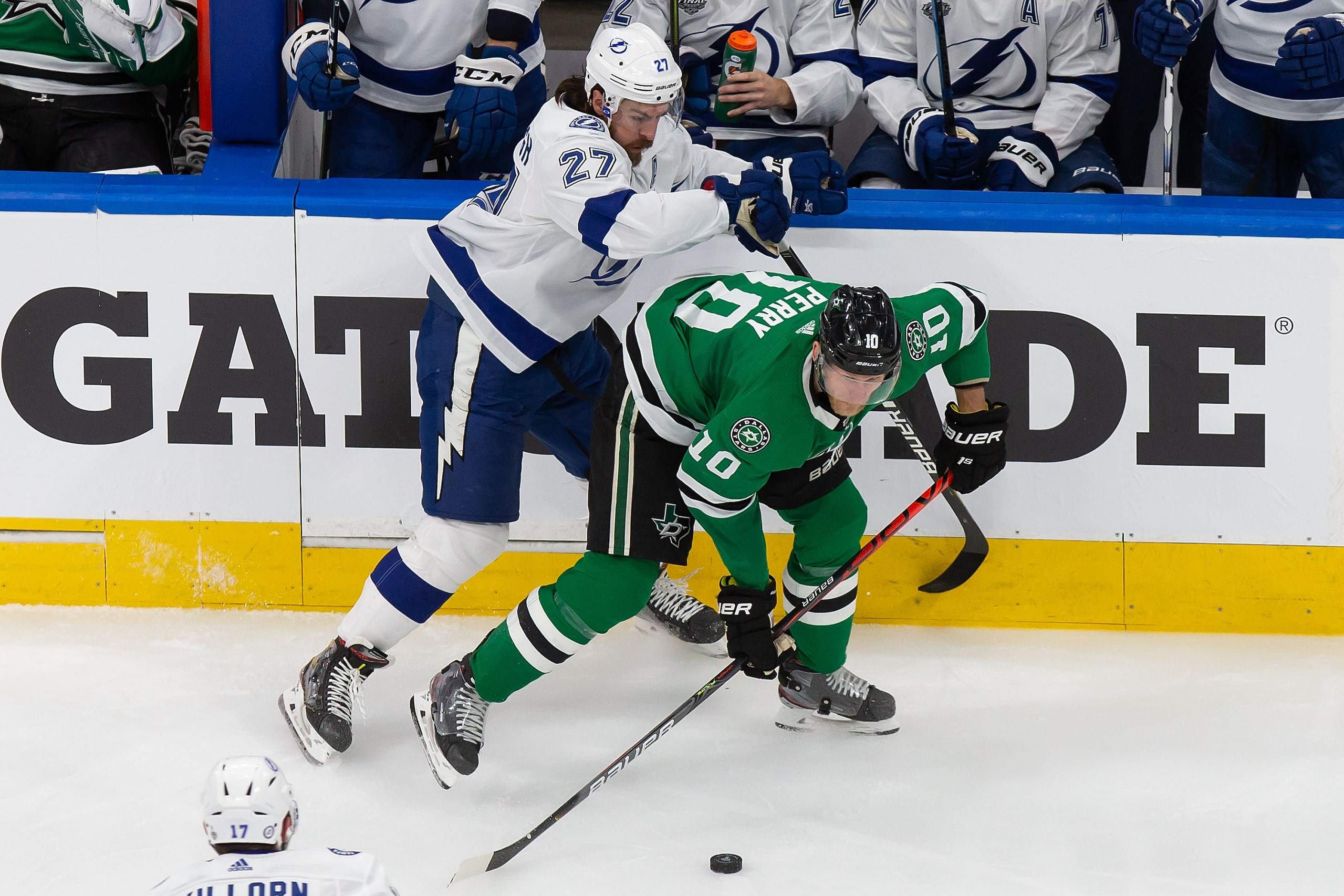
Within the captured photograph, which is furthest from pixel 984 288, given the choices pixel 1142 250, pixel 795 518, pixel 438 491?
pixel 438 491

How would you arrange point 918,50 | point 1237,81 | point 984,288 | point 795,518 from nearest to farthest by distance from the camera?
point 795,518 → point 984,288 → point 1237,81 → point 918,50

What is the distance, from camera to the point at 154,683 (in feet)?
9.48

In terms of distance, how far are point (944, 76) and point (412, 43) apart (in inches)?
52.4

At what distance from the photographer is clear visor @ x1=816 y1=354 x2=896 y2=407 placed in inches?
85.8

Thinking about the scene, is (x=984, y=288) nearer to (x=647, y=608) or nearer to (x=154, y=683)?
(x=647, y=608)

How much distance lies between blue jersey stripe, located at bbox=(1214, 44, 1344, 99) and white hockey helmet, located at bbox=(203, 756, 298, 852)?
9.80 feet

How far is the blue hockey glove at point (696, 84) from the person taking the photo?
12.3ft

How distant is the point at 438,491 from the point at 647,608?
66 centimetres

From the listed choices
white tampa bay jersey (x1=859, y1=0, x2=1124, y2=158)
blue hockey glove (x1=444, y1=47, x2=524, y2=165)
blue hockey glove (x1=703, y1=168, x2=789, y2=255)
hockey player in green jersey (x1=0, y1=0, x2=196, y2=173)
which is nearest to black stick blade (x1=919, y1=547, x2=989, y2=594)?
blue hockey glove (x1=703, y1=168, x2=789, y2=255)

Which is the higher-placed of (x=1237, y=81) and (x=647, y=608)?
(x=1237, y=81)

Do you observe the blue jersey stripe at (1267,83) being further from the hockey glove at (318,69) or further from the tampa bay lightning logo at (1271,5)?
the hockey glove at (318,69)

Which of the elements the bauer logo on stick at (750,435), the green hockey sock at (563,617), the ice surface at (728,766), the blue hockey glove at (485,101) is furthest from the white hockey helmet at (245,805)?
the blue hockey glove at (485,101)

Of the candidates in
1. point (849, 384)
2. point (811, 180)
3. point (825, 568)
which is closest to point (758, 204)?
point (811, 180)

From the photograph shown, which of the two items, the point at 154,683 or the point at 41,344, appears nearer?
the point at 154,683
